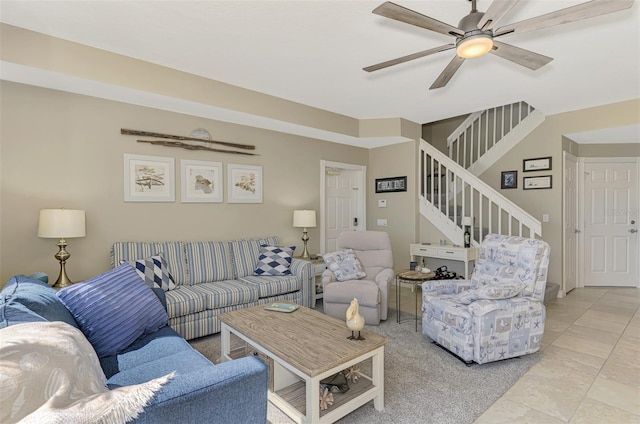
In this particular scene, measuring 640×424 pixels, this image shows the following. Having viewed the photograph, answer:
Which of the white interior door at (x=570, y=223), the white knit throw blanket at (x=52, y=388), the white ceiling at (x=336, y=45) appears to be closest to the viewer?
the white knit throw blanket at (x=52, y=388)

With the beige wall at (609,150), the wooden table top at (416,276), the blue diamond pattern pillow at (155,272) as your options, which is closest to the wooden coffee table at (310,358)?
the blue diamond pattern pillow at (155,272)

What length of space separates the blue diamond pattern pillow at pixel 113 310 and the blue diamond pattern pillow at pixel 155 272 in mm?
875

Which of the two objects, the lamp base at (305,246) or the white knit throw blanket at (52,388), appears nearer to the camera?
the white knit throw blanket at (52,388)

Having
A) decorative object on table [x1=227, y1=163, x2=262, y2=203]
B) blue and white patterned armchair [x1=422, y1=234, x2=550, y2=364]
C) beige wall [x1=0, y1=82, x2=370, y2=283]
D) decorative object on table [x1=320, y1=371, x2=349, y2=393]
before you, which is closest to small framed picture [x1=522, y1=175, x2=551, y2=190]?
blue and white patterned armchair [x1=422, y1=234, x2=550, y2=364]

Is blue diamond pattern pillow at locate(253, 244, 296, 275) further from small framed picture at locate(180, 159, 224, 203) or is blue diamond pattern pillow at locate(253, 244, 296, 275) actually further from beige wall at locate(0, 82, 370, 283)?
small framed picture at locate(180, 159, 224, 203)

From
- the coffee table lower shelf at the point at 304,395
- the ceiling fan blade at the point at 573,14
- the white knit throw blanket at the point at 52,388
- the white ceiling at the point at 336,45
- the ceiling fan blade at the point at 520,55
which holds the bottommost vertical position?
the coffee table lower shelf at the point at 304,395

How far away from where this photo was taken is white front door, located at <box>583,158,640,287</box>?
5047 millimetres

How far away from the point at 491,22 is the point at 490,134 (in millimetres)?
4310

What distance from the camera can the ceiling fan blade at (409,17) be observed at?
5.66ft

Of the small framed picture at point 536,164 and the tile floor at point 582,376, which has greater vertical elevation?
the small framed picture at point 536,164

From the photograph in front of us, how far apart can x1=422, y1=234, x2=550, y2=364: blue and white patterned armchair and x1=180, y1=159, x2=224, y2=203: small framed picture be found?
2.71m

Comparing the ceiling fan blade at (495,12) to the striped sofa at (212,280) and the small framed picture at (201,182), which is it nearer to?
the striped sofa at (212,280)

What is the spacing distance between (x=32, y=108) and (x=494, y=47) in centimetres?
385

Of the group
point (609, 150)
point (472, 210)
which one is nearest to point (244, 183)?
point (472, 210)
